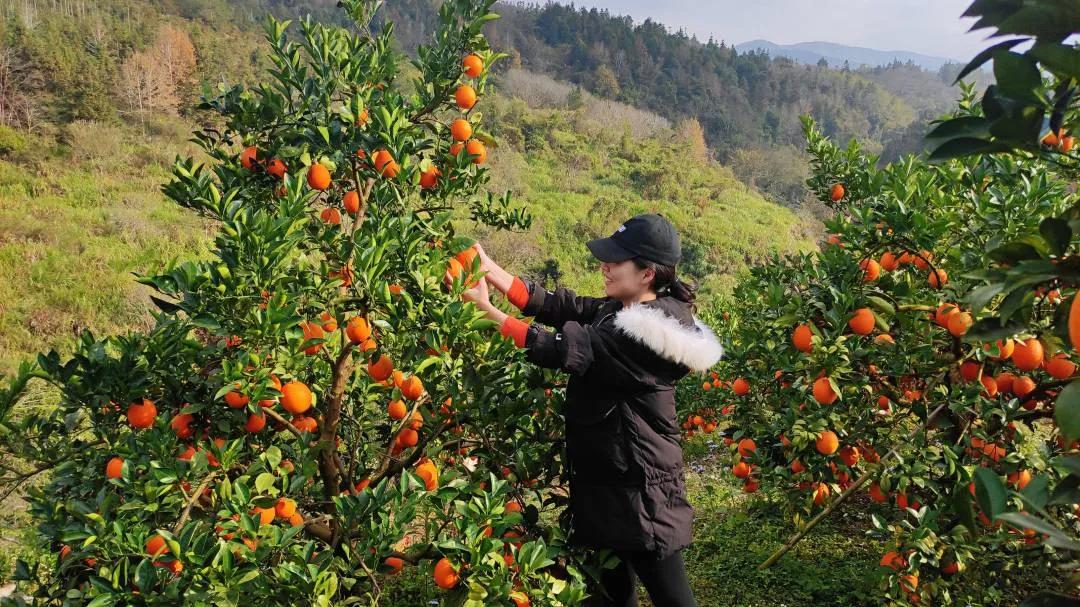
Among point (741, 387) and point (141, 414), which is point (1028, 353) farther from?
point (141, 414)

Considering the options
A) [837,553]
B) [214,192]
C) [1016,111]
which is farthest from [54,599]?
[837,553]

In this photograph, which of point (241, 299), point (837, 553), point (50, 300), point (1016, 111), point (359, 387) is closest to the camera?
point (1016, 111)

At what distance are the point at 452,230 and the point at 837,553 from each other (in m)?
2.45

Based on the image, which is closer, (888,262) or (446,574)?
(446,574)

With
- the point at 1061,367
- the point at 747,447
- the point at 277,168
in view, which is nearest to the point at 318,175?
the point at 277,168

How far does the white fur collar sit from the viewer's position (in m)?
1.61

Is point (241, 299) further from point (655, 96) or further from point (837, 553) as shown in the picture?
point (655, 96)

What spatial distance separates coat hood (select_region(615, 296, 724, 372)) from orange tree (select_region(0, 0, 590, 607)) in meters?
0.29

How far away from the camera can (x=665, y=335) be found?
1.62 metres

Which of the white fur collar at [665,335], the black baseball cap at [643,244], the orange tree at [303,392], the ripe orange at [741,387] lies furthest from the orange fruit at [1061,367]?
the orange tree at [303,392]

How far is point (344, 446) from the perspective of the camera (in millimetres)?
2238

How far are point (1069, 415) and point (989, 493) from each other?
140mm

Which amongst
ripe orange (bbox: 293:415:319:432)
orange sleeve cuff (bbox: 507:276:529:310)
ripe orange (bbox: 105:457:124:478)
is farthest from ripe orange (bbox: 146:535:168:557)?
orange sleeve cuff (bbox: 507:276:529:310)

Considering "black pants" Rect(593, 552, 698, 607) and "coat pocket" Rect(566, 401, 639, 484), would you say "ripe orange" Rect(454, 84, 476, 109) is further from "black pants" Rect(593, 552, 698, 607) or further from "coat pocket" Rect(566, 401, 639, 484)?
"black pants" Rect(593, 552, 698, 607)
